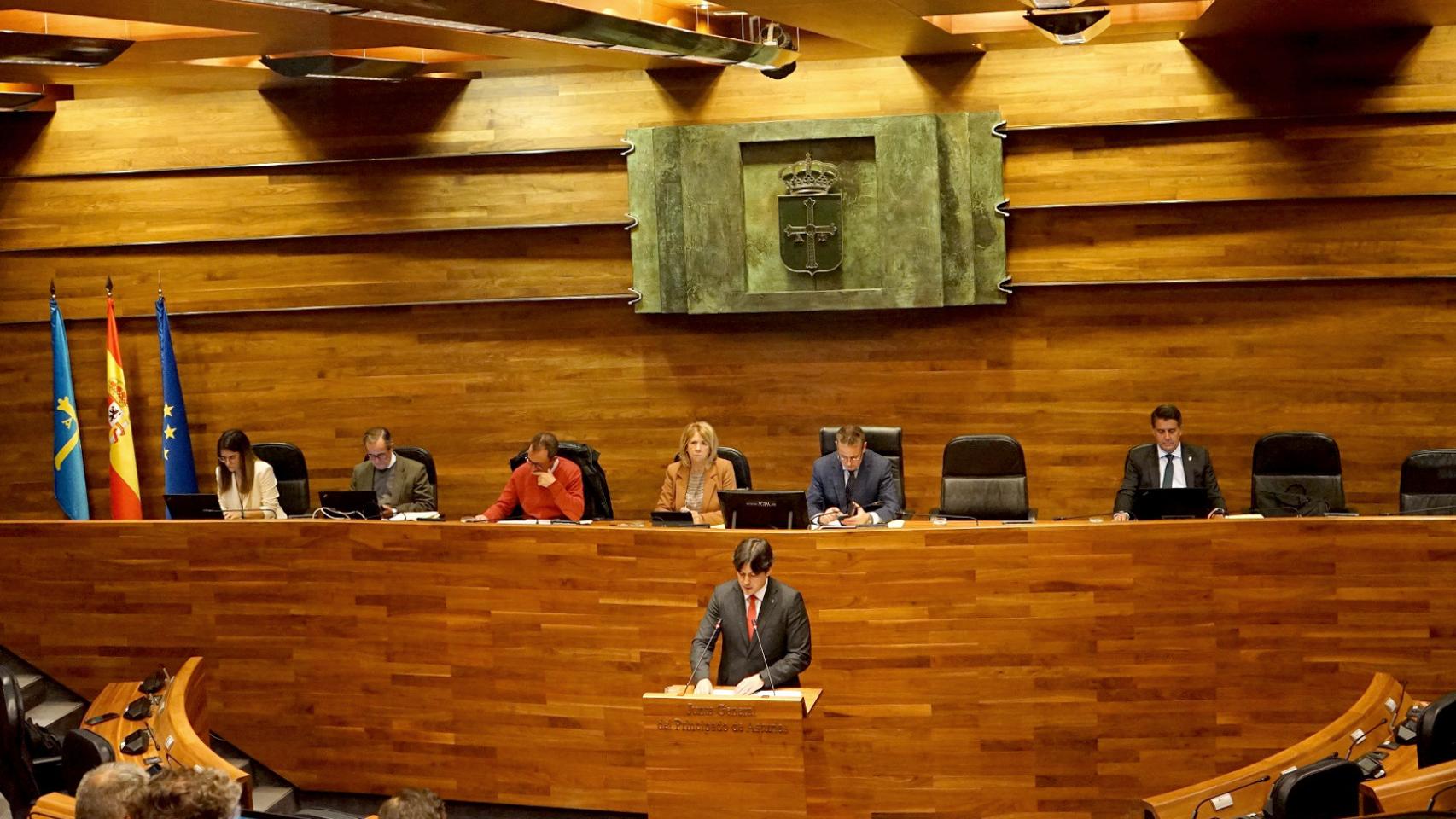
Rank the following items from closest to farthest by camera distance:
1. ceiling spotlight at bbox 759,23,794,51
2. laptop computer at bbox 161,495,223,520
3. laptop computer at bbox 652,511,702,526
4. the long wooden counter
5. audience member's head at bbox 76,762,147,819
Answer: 1. audience member's head at bbox 76,762,147,819
2. the long wooden counter
3. laptop computer at bbox 652,511,702,526
4. ceiling spotlight at bbox 759,23,794,51
5. laptop computer at bbox 161,495,223,520

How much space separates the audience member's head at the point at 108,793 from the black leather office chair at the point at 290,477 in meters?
3.82

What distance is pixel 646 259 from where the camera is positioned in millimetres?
7953

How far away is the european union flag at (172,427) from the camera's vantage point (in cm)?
831

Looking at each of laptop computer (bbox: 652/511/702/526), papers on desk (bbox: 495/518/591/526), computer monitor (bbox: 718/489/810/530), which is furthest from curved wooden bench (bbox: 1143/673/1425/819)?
papers on desk (bbox: 495/518/591/526)

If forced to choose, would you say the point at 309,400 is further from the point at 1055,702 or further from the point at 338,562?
the point at 1055,702

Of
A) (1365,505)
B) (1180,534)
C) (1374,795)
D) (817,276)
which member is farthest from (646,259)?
(1374,795)

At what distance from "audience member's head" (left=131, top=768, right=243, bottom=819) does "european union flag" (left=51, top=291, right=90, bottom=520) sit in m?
5.20

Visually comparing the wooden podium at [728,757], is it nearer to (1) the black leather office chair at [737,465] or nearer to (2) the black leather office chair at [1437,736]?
(2) the black leather office chair at [1437,736]

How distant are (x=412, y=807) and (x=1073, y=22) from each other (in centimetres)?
402

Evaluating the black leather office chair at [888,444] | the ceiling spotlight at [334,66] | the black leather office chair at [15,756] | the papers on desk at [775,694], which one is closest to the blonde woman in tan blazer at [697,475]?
the black leather office chair at [888,444]

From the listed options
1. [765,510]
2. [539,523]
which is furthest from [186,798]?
[765,510]

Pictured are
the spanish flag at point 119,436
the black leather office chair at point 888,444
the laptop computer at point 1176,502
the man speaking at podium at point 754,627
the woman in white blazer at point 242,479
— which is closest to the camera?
the man speaking at podium at point 754,627

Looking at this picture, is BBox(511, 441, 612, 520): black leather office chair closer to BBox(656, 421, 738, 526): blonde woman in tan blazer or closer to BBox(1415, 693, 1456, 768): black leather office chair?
BBox(656, 421, 738, 526): blonde woman in tan blazer

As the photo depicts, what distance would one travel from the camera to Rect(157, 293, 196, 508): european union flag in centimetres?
831
